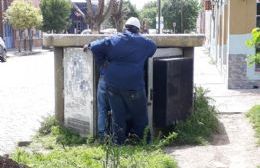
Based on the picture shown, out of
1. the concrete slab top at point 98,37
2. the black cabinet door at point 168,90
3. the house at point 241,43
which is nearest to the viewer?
the black cabinet door at point 168,90

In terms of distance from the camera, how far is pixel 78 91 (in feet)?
28.0

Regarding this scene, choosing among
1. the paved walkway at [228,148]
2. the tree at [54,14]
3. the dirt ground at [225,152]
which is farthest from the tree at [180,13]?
the dirt ground at [225,152]

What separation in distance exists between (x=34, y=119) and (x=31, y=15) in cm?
4013

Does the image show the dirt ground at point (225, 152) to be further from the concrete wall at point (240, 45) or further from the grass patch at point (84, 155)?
the concrete wall at point (240, 45)

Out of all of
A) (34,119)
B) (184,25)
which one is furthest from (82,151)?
(184,25)

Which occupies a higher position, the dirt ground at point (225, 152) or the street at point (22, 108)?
the dirt ground at point (225, 152)

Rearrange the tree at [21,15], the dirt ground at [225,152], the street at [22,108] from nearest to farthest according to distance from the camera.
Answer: the dirt ground at [225,152], the street at [22,108], the tree at [21,15]

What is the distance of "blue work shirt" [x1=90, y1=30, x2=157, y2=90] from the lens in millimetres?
7629

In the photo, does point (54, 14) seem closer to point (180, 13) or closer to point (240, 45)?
point (180, 13)

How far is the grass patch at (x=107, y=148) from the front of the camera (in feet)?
19.5

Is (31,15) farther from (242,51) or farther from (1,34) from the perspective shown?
(242,51)

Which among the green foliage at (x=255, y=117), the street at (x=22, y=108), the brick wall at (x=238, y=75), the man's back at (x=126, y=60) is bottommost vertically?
the street at (x=22, y=108)

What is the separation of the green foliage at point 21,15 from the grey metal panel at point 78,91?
41272mm

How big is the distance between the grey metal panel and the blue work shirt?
0.60 meters
